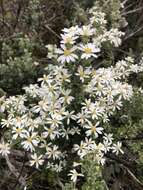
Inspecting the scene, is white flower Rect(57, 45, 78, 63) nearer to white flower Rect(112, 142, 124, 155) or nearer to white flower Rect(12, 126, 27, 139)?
white flower Rect(12, 126, 27, 139)

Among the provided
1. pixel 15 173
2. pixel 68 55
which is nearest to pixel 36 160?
pixel 15 173

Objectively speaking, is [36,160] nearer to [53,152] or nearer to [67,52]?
[53,152]

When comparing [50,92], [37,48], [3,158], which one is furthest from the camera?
[37,48]

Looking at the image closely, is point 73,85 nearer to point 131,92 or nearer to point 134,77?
point 131,92

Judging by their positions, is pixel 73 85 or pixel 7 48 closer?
pixel 73 85

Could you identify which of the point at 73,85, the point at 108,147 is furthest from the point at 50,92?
the point at 108,147

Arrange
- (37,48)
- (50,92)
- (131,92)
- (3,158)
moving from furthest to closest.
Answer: (37,48) → (3,158) → (131,92) → (50,92)

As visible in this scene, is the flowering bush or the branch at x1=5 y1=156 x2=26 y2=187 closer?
the flowering bush

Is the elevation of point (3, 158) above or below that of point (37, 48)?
below

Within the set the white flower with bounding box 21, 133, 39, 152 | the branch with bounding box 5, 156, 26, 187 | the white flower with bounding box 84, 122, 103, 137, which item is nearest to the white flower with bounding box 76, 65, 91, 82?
the white flower with bounding box 84, 122, 103, 137
